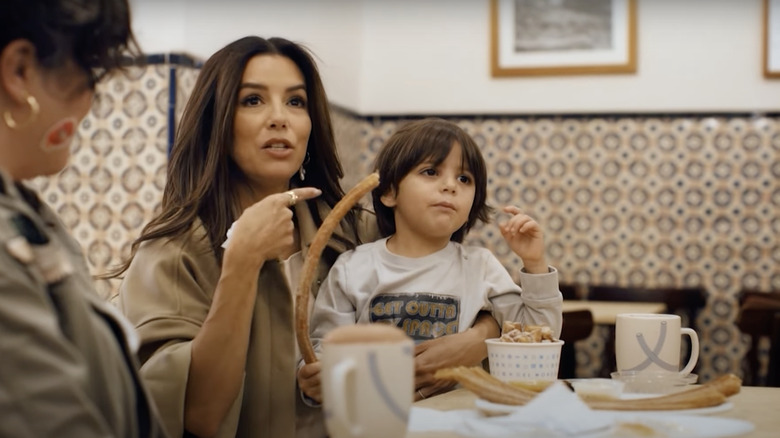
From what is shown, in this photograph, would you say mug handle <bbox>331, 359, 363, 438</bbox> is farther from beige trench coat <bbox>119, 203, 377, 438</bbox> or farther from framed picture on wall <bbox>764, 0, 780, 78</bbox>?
framed picture on wall <bbox>764, 0, 780, 78</bbox>

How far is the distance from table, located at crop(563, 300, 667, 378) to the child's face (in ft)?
6.01

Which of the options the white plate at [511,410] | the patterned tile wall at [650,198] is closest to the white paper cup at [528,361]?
the white plate at [511,410]

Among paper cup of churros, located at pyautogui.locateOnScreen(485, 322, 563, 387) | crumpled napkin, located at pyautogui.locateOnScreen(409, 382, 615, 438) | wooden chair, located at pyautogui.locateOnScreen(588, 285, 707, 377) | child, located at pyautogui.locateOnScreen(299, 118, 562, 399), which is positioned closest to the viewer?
crumpled napkin, located at pyautogui.locateOnScreen(409, 382, 615, 438)

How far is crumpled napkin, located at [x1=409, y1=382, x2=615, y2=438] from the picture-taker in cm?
124

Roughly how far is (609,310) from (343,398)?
3.84m

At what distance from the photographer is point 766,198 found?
17.9 feet

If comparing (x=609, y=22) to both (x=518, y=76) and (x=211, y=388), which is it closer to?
(x=518, y=76)

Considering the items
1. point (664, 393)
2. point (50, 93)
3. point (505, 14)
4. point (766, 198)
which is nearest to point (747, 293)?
point (766, 198)

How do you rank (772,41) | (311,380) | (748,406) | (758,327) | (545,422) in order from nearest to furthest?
(545,422) < (748,406) < (311,380) < (758,327) < (772,41)

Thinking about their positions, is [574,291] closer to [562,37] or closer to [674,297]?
[674,297]

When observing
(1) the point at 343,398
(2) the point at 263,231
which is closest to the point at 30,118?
(1) the point at 343,398

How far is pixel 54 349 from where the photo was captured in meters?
0.97

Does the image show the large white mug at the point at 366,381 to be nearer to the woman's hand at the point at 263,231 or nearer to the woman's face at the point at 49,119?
the woman's face at the point at 49,119

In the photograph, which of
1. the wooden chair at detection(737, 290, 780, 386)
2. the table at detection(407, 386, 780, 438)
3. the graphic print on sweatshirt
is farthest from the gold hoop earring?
the wooden chair at detection(737, 290, 780, 386)
